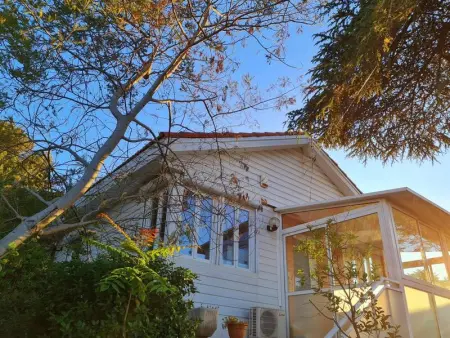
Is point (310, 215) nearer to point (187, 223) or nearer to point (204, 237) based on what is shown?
point (204, 237)

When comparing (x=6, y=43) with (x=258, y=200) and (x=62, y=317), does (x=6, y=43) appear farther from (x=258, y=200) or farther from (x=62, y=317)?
(x=258, y=200)

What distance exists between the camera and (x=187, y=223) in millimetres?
6520

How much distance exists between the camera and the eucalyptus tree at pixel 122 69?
568 centimetres

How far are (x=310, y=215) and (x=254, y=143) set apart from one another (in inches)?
85.6

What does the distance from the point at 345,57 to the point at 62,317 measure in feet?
17.6

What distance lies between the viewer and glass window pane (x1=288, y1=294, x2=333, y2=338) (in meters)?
7.59

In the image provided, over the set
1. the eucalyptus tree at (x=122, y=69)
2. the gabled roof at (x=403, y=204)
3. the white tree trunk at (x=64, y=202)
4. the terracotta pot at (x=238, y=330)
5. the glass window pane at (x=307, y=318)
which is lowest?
the terracotta pot at (x=238, y=330)

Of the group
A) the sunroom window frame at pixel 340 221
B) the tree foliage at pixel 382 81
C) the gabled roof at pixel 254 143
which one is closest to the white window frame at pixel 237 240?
the sunroom window frame at pixel 340 221

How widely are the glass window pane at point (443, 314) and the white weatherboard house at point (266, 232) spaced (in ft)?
0.10

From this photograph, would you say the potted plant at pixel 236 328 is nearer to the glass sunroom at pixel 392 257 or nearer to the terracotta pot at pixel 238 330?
the terracotta pot at pixel 238 330

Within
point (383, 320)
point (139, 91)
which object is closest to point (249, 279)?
point (383, 320)

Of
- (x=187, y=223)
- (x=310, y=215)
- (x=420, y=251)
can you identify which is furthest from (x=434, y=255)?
(x=187, y=223)

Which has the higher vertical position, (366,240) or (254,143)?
(254,143)

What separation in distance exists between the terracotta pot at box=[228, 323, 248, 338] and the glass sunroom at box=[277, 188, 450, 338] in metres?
1.32
